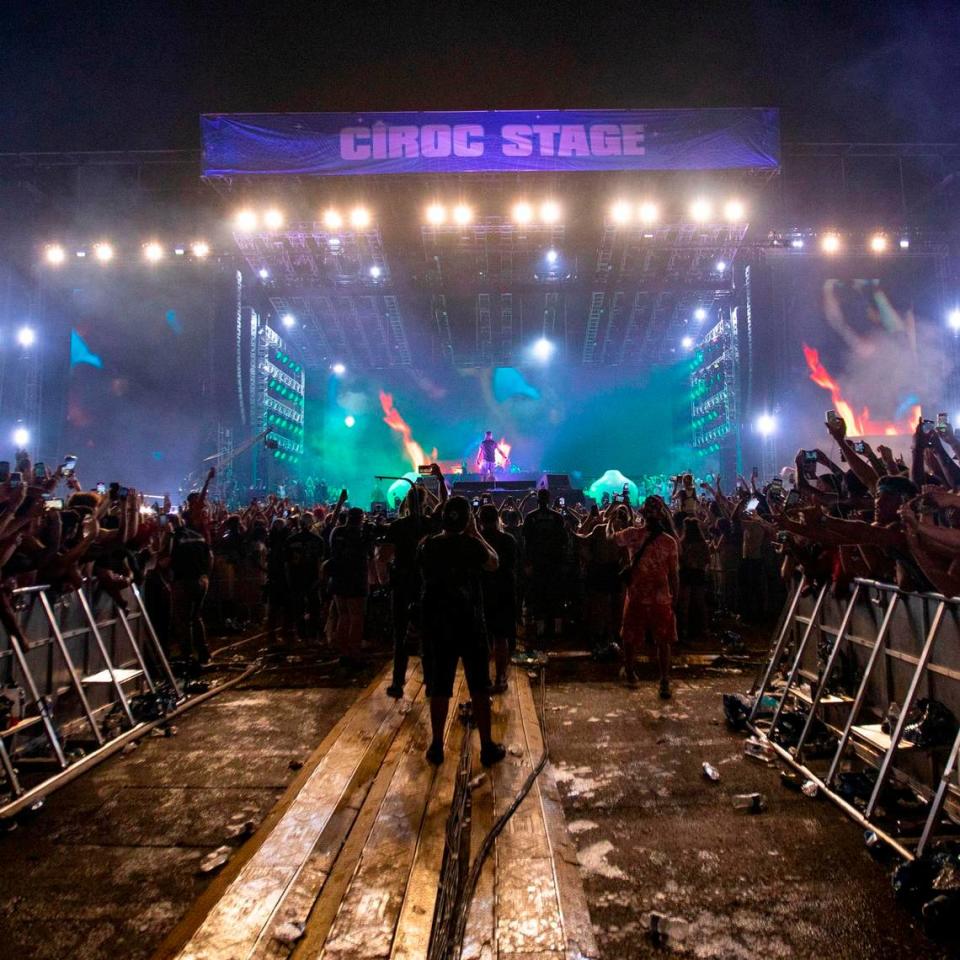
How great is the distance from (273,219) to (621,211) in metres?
13.2

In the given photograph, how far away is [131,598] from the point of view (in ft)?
20.6

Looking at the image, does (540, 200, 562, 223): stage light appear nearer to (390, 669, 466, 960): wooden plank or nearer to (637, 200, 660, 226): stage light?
(637, 200, 660, 226): stage light

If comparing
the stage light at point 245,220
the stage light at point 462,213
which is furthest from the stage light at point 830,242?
the stage light at point 245,220

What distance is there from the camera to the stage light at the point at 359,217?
2119 cm

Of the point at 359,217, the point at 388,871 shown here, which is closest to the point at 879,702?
the point at 388,871

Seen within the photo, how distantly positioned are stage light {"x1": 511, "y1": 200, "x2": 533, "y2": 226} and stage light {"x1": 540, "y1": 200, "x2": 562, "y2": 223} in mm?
449

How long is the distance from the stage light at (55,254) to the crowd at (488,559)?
1920 cm

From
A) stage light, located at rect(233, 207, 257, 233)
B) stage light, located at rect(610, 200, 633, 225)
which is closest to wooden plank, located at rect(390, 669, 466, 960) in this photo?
stage light, located at rect(610, 200, 633, 225)

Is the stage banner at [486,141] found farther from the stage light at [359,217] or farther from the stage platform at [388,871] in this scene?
the stage platform at [388,871]

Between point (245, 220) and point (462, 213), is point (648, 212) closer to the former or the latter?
point (462, 213)

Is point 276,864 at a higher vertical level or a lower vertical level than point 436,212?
lower

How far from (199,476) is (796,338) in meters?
26.3

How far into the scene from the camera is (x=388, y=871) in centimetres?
296

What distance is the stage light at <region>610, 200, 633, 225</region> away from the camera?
20.8m
